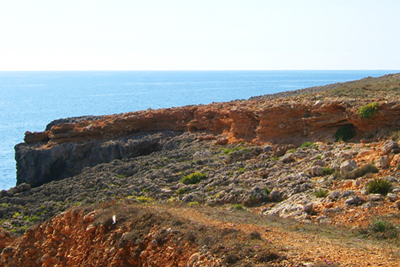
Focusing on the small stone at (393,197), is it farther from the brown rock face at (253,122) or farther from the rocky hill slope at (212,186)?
the brown rock face at (253,122)

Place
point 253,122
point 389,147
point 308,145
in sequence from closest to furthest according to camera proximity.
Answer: point 389,147
point 308,145
point 253,122

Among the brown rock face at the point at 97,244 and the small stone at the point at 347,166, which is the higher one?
the small stone at the point at 347,166

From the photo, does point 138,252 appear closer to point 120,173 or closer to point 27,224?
point 27,224

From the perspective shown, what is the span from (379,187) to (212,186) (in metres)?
6.85

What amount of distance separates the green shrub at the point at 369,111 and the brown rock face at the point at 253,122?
0.55 ft

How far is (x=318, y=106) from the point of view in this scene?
66.8 ft

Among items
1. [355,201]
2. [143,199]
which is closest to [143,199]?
[143,199]

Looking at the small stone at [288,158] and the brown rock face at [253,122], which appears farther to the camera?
the brown rock face at [253,122]

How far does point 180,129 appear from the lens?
27.8m


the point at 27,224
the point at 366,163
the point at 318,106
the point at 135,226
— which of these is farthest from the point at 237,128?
the point at 135,226

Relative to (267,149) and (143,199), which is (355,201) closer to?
(143,199)

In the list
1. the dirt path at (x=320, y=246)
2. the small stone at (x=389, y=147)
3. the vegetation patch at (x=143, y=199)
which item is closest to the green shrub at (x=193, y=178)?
the vegetation patch at (x=143, y=199)

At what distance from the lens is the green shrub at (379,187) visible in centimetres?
1240

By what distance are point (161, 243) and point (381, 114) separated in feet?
38.1
